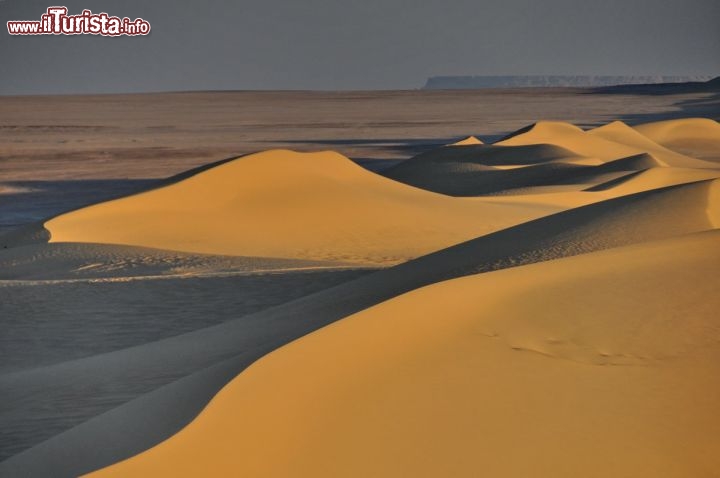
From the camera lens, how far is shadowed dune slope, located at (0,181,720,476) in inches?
251

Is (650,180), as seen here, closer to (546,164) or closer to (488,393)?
(546,164)

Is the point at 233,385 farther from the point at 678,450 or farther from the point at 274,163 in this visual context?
the point at 274,163

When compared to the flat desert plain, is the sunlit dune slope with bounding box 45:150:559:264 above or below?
above

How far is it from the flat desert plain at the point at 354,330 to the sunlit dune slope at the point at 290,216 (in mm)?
54

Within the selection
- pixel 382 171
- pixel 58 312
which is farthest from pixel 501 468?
pixel 382 171

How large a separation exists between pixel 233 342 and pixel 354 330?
10.3 ft

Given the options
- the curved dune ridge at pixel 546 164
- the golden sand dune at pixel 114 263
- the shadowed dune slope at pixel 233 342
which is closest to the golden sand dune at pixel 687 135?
the curved dune ridge at pixel 546 164

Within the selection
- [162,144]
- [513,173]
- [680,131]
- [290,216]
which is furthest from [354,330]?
[162,144]

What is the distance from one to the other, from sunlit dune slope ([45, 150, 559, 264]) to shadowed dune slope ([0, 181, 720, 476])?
13.1 ft

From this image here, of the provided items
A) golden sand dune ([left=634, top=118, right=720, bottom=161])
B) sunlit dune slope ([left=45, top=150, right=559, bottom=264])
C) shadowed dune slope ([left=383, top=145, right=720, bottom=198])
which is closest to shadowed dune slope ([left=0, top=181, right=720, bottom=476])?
sunlit dune slope ([left=45, top=150, right=559, bottom=264])

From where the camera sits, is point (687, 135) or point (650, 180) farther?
point (687, 135)

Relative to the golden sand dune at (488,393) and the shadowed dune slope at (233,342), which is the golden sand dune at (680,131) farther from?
the golden sand dune at (488,393)

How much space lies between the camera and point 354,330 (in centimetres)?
639

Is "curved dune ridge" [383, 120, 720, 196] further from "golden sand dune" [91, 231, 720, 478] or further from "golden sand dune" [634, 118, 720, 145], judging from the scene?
"golden sand dune" [91, 231, 720, 478]
